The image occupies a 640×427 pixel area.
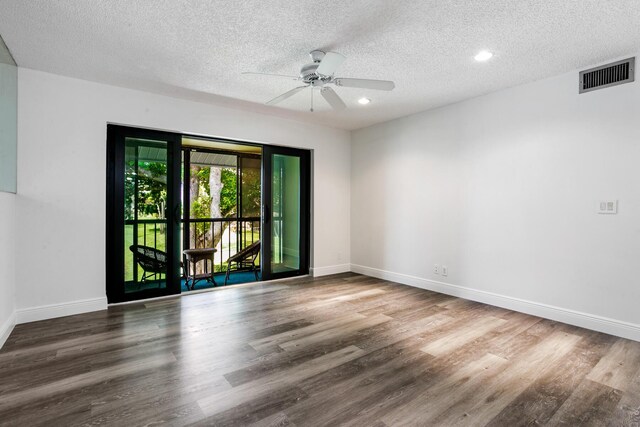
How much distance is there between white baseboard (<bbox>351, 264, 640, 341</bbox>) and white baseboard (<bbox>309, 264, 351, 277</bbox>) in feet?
3.01

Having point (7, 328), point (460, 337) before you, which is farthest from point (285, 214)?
point (7, 328)

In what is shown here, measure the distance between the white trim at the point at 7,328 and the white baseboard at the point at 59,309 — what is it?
9 cm

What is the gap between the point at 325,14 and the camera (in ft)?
7.57

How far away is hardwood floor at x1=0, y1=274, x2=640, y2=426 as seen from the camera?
73.4 inches

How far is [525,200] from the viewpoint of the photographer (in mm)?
3602

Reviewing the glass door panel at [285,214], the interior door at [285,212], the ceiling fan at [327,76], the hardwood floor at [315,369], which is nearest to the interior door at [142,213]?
the hardwood floor at [315,369]

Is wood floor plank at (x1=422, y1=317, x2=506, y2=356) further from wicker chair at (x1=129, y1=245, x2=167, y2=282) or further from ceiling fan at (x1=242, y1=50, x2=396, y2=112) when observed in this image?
wicker chair at (x1=129, y1=245, x2=167, y2=282)

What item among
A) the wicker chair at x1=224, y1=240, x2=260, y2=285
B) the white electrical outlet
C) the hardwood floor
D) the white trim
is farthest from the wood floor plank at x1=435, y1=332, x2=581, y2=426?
the wicker chair at x1=224, y1=240, x2=260, y2=285

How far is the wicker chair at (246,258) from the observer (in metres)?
5.48

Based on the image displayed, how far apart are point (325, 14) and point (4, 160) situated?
9.93ft

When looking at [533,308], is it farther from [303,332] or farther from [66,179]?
[66,179]

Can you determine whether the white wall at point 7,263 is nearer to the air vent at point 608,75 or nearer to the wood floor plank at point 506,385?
the wood floor plank at point 506,385

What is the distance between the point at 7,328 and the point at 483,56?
5.02 m

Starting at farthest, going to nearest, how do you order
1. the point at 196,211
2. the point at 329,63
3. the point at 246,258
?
the point at 196,211
the point at 246,258
the point at 329,63
